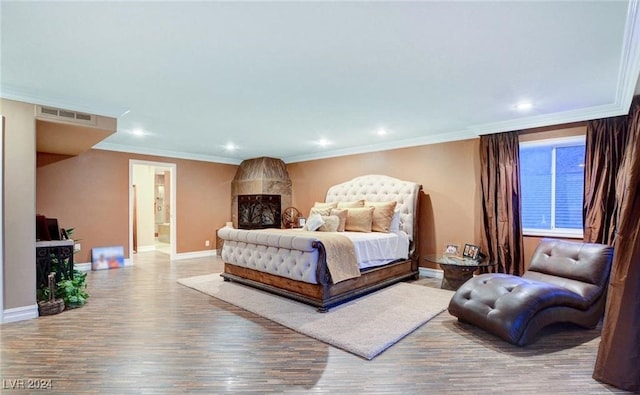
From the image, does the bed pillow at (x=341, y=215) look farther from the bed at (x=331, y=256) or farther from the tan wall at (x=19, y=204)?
the tan wall at (x=19, y=204)

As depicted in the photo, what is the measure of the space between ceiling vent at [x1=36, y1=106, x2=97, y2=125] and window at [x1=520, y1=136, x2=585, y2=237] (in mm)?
5825

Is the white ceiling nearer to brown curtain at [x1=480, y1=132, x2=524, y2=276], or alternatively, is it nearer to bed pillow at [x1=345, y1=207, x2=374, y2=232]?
brown curtain at [x1=480, y1=132, x2=524, y2=276]

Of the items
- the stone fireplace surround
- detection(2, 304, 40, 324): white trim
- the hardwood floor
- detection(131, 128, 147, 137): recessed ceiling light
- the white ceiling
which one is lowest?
the hardwood floor

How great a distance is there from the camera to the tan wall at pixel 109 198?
5.34 meters

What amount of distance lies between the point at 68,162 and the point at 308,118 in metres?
4.62

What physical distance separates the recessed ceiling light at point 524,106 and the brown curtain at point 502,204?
685 millimetres

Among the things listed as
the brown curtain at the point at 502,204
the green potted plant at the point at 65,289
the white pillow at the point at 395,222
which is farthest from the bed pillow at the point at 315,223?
the green potted plant at the point at 65,289

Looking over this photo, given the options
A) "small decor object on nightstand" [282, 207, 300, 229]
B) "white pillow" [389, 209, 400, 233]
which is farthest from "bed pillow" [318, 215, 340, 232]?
"small decor object on nightstand" [282, 207, 300, 229]

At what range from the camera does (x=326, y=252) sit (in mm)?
3490

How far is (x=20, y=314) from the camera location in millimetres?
3178

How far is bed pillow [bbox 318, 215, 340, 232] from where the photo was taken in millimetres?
4754

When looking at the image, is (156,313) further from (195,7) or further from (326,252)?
(195,7)

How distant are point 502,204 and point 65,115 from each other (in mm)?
5763

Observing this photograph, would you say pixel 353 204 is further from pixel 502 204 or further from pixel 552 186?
pixel 552 186
